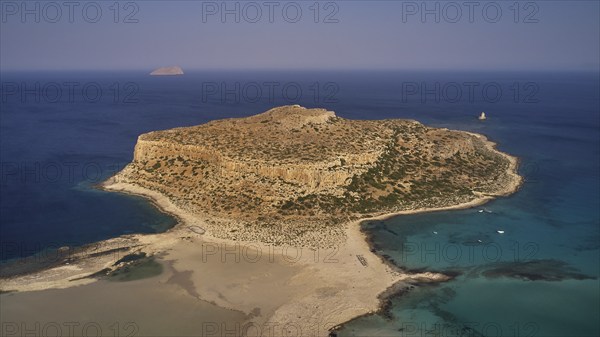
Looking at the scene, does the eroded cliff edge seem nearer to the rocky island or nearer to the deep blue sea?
the rocky island

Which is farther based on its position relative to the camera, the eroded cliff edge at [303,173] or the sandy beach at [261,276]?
the eroded cliff edge at [303,173]

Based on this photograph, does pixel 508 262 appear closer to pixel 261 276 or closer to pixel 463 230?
pixel 463 230

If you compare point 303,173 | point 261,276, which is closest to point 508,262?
point 261,276

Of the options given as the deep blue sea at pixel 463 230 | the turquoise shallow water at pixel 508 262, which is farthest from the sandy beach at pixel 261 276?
the turquoise shallow water at pixel 508 262

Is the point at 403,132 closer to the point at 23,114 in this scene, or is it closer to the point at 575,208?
the point at 575,208

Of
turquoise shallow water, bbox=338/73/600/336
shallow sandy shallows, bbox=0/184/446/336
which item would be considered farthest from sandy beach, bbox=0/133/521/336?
turquoise shallow water, bbox=338/73/600/336

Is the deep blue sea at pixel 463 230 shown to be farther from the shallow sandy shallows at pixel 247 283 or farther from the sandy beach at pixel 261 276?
the shallow sandy shallows at pixel 247 283

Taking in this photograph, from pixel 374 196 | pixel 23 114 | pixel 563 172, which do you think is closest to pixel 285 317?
pixel 374 196
